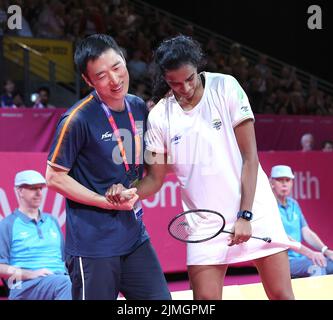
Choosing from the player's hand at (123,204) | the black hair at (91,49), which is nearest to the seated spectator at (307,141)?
the black hair at (91,49)

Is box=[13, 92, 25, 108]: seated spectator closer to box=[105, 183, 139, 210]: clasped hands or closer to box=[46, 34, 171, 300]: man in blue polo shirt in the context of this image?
box=[46, 34, 171, 300]: man in blue polo shirt

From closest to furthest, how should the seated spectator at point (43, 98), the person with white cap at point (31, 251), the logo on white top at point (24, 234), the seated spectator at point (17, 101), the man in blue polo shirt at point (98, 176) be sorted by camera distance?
the man in blue polo shirt at point (98, 176) → the person with white cap at point (31, 251) → the logo on white top at point (24, 234) → the seated spectator at point (17, 101) → the seated spectator at point (43, 98)

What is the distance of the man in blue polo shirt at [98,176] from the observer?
2.95m

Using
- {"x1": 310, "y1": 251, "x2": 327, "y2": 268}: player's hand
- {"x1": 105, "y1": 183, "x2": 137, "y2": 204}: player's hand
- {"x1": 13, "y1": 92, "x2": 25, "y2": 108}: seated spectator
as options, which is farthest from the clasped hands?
{"x1": 13, "y1": 92, "x2": 25, "y2": 108}: seated spectator

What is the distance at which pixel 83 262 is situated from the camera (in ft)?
9.80

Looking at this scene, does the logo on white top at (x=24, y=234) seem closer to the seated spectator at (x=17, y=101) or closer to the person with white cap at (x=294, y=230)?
the person with white cap at (x=294, y=230)

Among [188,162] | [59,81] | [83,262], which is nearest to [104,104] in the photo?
[188,162]

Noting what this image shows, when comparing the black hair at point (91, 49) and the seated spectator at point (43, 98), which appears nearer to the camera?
the black hair at point (91, 49)

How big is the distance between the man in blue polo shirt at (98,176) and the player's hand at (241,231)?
1.37 feet

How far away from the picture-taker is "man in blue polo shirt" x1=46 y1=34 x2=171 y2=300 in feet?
9.68

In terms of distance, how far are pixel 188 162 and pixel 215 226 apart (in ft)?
0.96

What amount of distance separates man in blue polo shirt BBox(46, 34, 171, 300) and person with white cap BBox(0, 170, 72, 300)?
5.58ft

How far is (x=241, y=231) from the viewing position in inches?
117

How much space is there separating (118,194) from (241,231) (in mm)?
540
